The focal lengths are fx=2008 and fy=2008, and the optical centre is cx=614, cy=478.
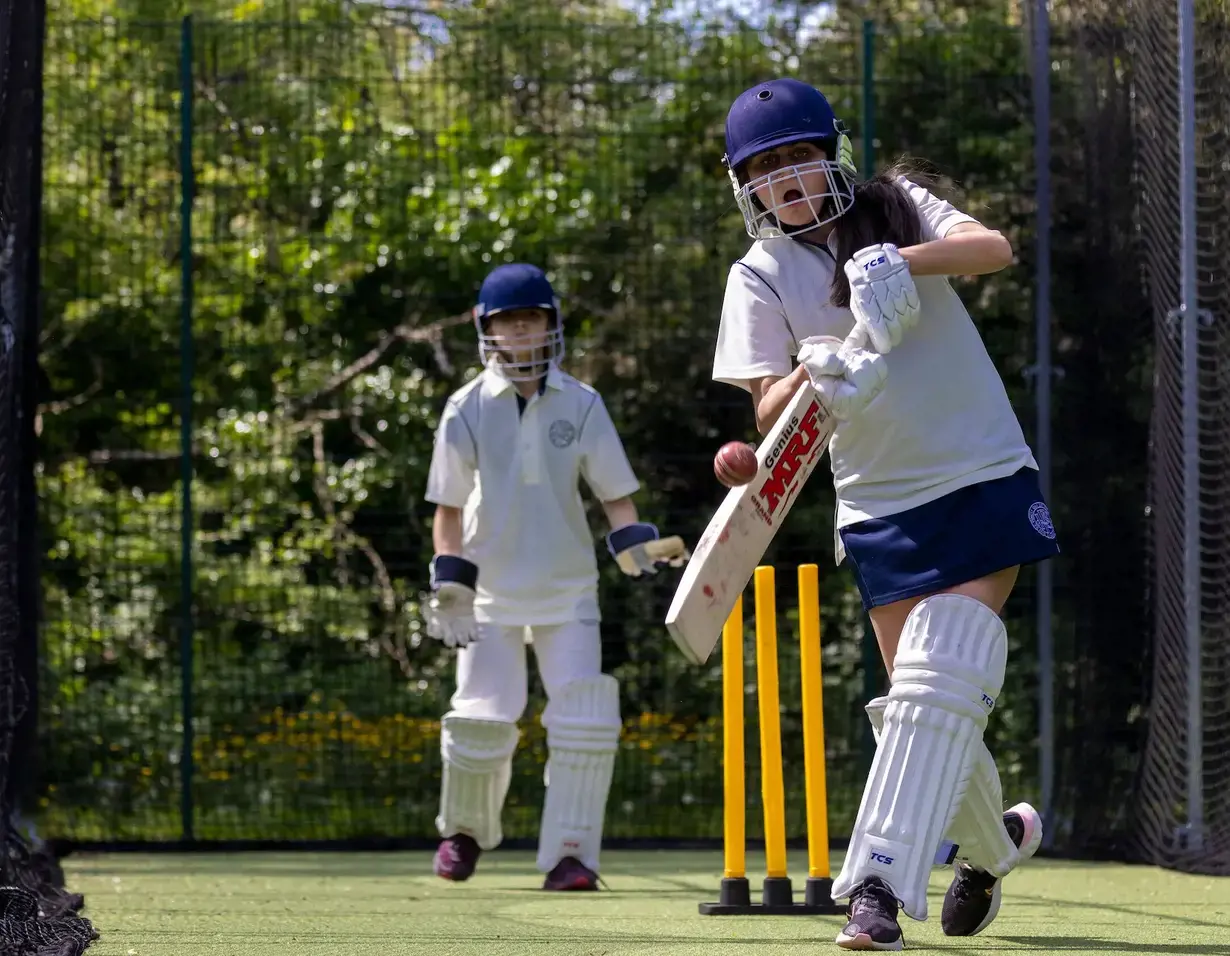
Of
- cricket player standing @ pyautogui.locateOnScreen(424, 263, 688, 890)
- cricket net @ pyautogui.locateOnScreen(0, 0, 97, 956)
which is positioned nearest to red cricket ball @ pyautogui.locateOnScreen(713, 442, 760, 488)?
cricket net @ pyautogui.locateOnScreen(0, 0, 97, 956)

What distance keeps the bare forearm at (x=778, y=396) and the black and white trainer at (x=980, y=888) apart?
3.01 feet

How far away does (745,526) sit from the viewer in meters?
3.60

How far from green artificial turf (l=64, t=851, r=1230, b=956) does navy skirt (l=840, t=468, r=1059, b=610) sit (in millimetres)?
713

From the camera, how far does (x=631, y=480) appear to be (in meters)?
5.62

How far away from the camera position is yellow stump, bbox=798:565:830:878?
4355 millimetres

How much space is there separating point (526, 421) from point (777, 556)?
1398mm

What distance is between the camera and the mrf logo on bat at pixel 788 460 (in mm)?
3639

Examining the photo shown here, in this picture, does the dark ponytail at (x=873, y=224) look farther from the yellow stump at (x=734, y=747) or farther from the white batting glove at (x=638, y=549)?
the white batting glove at (x=638, y=549)

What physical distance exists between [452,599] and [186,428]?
1.42 m

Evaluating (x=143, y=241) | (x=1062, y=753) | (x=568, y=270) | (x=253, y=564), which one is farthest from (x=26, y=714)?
(x=1062, y=753)

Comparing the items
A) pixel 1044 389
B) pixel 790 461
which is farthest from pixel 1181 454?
pixel 790 461

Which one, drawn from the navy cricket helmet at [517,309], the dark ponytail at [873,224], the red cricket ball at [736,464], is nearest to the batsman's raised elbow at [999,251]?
the dark ponytail at [873,224]

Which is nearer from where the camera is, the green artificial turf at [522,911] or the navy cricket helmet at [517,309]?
the green artificial turf at [522,911]

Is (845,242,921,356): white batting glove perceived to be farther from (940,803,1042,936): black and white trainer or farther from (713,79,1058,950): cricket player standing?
(940,803,1042,936): black and white trainer
